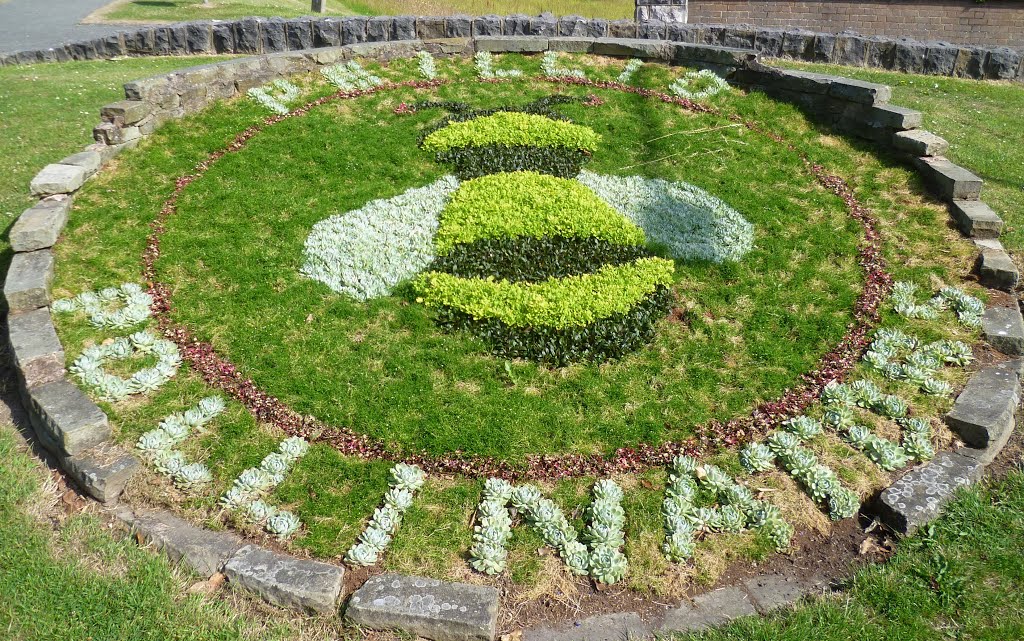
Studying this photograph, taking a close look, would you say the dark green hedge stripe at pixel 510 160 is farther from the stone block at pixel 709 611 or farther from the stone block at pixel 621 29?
the stone block at pixel 621 29

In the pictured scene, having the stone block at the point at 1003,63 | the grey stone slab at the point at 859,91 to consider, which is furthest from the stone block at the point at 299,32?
the stone block at the point at 1003,63

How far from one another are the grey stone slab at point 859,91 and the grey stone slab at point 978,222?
2.86 m

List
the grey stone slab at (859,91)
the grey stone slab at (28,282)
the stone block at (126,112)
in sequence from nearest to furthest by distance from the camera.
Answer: the grey stone slab at (28,282) < the stone block at (126,112) < the grey stone slab at (859,91)

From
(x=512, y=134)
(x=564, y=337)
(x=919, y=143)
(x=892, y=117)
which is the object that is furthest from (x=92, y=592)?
(x=892, y=117)

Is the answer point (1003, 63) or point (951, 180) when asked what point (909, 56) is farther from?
point (951, 180)

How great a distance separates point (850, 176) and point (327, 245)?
8175 millimetres

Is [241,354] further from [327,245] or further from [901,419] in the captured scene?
[901,419]

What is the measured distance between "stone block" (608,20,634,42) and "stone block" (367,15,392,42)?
5.48 metres

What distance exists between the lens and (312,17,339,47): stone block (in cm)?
1714

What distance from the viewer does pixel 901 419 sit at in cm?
681

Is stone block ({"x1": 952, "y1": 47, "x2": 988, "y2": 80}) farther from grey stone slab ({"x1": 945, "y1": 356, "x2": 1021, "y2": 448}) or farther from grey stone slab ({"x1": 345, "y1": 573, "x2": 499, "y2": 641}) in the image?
grey stone slab ({"x1": 345, "y1": 573, "x2": 499, "y2": 641})

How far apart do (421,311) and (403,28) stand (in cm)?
1147

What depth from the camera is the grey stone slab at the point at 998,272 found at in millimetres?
8477

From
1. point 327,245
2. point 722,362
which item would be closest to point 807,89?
point 722,362
